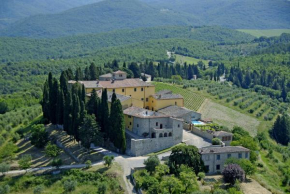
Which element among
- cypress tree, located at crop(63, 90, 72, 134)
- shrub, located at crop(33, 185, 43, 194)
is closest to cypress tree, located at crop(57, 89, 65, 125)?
cypress tree, located at crop(63, 90, 72, 134)

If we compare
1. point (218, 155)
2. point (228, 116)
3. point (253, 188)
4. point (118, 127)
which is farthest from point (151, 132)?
point (228, 116)

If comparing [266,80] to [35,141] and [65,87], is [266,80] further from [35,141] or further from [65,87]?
[35,141]

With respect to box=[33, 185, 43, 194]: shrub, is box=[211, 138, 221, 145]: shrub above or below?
above

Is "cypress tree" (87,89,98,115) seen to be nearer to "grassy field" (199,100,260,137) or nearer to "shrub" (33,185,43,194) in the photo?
"shrub" (33,185,43,194)

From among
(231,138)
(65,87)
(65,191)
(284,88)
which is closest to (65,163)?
(65,191)

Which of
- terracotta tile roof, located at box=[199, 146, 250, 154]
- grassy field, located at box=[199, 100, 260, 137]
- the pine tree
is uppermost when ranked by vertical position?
the pine tree

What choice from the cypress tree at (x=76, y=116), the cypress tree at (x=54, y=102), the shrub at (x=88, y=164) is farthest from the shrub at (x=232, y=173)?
the cypress tree at (x=54, y=102)
